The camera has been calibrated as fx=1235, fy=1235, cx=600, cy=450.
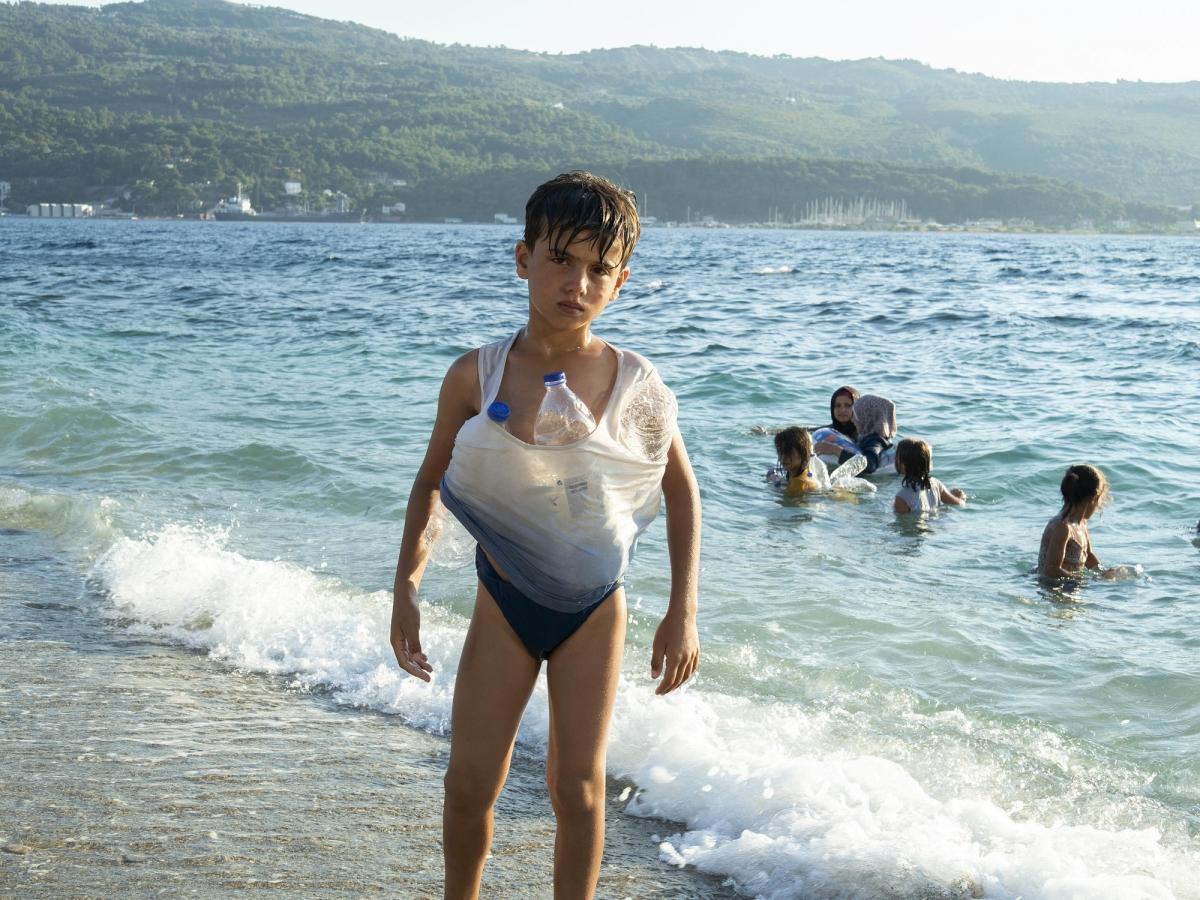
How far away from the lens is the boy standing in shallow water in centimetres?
261

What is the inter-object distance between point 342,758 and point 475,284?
→ 2802 cm

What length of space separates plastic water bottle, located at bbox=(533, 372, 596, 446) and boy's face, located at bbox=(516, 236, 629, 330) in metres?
0.14

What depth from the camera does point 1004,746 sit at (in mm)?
4586

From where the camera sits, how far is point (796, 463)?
980cm

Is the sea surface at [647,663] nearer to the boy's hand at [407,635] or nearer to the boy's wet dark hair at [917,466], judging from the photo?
the boy's hand at [407,635]

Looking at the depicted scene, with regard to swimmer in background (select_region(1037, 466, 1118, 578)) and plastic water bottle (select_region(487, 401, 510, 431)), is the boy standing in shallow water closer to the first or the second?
plastic water bottle (select_region(487, 401, 510, 431))

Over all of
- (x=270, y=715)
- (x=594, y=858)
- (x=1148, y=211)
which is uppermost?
(x=1148, y=211)

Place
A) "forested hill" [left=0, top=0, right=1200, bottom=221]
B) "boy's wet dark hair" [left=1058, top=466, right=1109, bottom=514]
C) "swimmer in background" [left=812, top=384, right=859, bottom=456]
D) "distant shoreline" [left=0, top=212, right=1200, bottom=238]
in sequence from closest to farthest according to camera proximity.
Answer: "boy's wet dark hair" [left=1058, top=466, right=1109, bottom=514], "swimmer in background" [left=812, top=384, right=859, bottom=456], "distant shoreline" [left=0, top=212, right=1200, bottom=238], "forested hill" [left=0, top=0, right=1200, bottom=221]

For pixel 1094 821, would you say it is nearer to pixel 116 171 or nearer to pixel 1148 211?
pixel 116 171

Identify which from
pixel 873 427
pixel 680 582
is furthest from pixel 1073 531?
pixel 680 582

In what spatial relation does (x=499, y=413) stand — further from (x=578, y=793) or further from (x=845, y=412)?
(x=845, y=412)

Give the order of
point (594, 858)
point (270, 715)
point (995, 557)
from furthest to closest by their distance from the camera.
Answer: point (995, 557)
point (270, 715)
point (594, 858)

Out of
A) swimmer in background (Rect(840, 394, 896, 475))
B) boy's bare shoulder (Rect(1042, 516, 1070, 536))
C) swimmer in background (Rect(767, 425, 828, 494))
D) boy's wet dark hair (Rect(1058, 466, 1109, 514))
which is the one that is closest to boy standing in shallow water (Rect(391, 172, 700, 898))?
boy's bare shoulder (Rect(1042, 516, 1070, 536))

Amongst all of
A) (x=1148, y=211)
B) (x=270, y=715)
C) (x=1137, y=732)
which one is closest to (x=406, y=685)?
(x=270, y=715)
